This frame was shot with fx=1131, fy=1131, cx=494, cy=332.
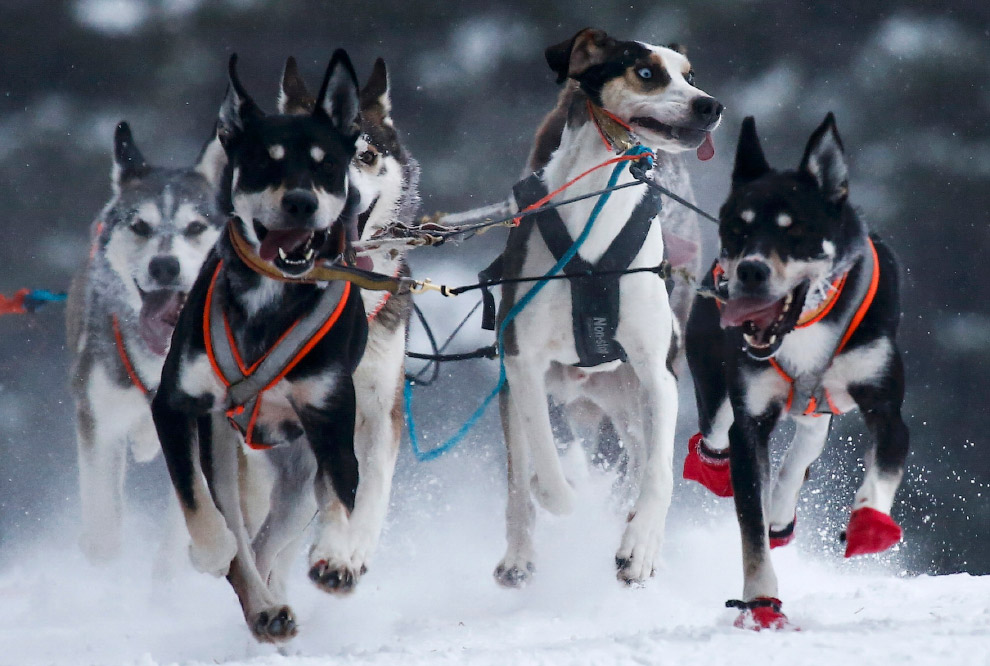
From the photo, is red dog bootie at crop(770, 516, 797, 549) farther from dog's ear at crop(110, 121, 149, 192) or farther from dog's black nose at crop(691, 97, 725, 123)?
dog's ear at crop(110, 121, 149, 192)

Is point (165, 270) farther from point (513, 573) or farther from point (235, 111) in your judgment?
point (513, 573)

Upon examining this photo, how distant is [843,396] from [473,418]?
1.58 meters

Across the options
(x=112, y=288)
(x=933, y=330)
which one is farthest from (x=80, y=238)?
(x=933, y=330)

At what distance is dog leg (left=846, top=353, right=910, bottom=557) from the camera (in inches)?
107

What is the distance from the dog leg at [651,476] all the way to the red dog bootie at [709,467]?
70 mm

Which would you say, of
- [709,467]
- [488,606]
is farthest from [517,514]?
[709,467]

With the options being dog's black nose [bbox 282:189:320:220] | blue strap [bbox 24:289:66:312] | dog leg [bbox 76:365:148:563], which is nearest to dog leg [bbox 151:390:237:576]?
dog's black nose [bbox 282:189:320:220]

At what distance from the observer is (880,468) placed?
2.84 metres

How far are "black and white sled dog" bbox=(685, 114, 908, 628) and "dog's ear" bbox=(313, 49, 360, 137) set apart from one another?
1.01 meters

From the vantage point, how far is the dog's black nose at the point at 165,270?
11.8ft

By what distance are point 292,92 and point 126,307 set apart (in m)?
1.00

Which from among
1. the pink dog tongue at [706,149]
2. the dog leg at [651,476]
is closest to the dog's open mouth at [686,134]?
the pink dog tongue at [706,149]

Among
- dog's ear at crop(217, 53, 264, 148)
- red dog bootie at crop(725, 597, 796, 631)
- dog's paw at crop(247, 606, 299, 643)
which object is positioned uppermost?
dog's ear at crop(217, 53, 264, 148)

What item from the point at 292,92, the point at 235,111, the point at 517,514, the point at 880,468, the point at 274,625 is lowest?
the point at 274,625
